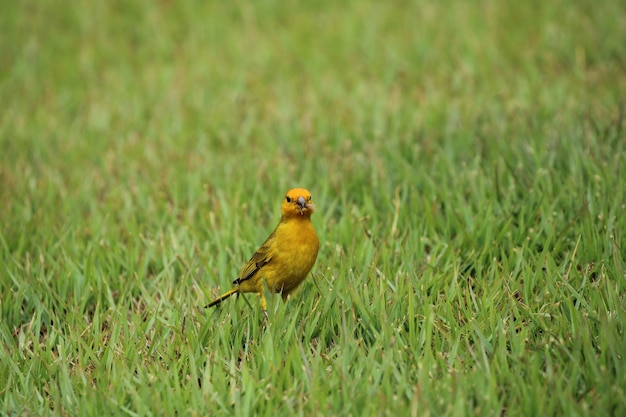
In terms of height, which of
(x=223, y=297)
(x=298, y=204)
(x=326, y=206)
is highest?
(x=298, y=204)

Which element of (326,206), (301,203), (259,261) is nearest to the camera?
(301,203)

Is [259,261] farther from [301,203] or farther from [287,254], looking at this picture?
[301,203]

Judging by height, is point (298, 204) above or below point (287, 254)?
above

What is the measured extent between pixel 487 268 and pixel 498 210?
0.59 m

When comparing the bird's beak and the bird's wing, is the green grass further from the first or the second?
the bird's beak

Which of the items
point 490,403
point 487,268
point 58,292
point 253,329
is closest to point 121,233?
point 58,292

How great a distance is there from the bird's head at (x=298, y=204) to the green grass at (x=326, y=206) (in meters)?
0.39

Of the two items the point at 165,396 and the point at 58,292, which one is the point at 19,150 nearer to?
the point at 58,292

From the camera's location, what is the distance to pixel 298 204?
374 cm

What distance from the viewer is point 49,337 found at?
12.4 feet

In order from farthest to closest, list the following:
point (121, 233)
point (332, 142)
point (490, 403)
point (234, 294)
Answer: point (332, 142) → point (121, 233) → point (234, 294) → point (490, 403)

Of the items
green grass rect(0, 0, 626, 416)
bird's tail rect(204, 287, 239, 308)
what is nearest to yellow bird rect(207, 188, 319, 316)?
bird's tail rect(204, 287, 239, 308)

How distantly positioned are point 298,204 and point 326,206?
54.5 inches

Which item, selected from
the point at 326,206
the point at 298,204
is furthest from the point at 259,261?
the point at 326,206
